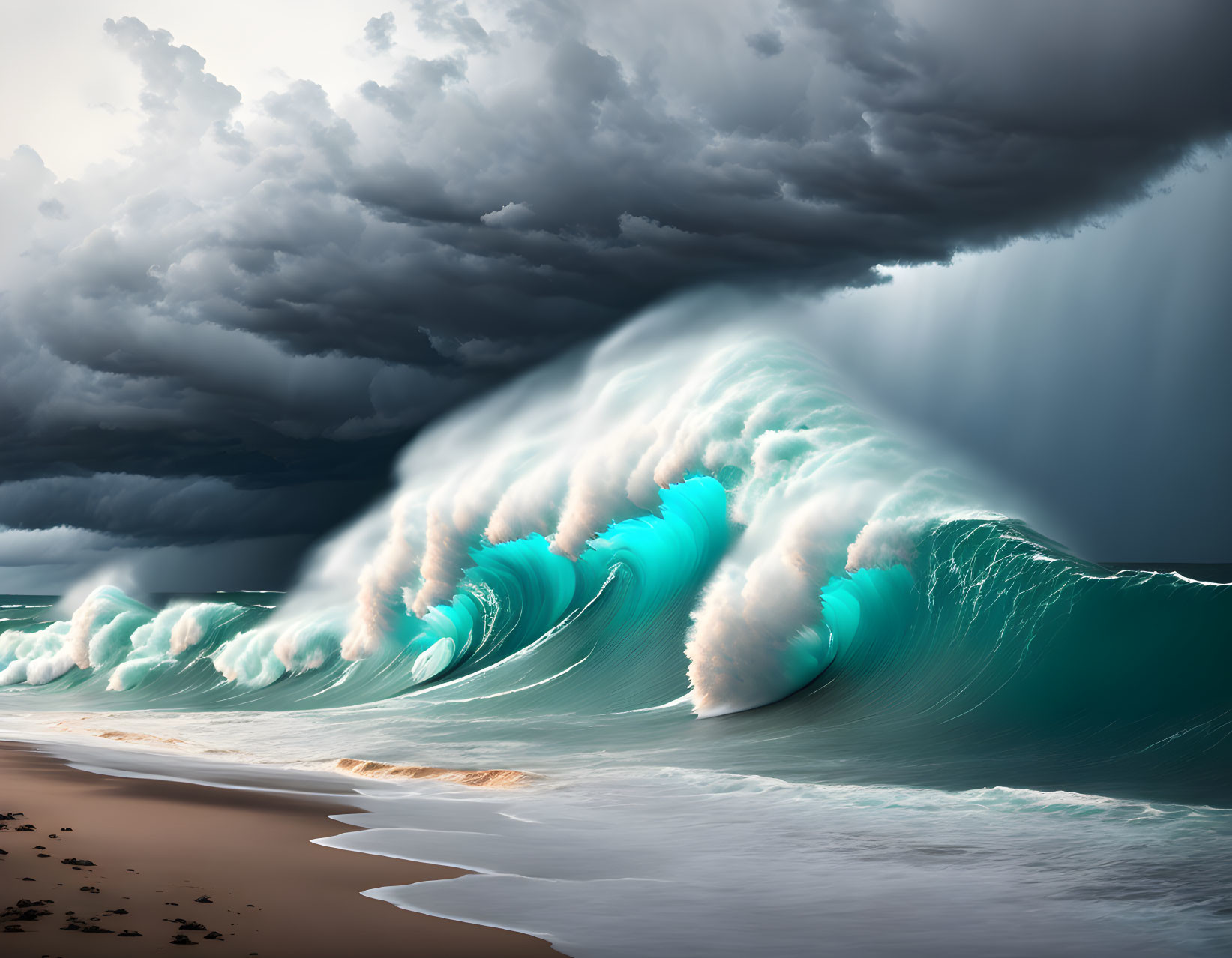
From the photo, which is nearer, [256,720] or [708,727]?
[708,727]

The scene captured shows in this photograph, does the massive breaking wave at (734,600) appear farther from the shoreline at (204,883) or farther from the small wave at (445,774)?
the shoreline at (204,883)

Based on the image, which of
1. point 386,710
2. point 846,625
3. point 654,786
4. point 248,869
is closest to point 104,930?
point 248,869

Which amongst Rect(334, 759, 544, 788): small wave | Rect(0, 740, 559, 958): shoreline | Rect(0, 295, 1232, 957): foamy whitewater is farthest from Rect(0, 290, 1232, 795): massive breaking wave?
Rect(0, 740, 559, 958): shoreline

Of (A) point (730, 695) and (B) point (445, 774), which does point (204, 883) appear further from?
(A) point (730, 695)

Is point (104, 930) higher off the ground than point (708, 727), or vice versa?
point (708, 727)

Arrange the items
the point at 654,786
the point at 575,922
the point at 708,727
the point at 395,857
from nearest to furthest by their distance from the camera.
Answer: the point at 575,922
the point at 395,857
the point at 654,786
the point at 708,727

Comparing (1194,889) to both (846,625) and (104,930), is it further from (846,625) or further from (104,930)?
(846,625)

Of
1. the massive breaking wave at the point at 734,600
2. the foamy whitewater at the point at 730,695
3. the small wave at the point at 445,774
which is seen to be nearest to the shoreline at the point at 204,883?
the foamy whitewater at the point at 730,695

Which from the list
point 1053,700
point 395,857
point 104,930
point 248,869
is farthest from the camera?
point 1053,700
